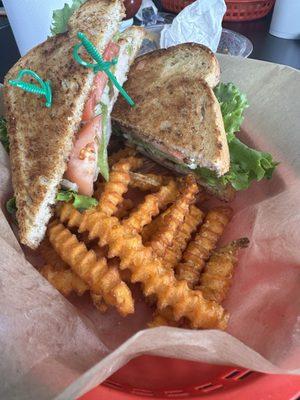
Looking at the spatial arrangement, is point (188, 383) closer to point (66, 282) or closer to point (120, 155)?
point (66, 282)

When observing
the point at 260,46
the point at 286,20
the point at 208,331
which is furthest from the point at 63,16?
the point at 286,20

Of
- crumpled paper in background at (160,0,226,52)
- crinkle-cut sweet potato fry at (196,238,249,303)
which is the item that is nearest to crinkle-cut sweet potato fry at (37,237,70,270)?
crinkle-cut sweet potato fry at (196,238,249,303)

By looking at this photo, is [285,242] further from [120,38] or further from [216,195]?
[120,38]

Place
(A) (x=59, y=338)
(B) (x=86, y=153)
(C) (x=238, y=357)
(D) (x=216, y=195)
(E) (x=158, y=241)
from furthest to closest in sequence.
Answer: (D) (x=216, y=195) < (B) (x=86, y=153) < (E) (x=158, y=241) < (A) (x=59, y=338) < (C) (x=238, y=357)

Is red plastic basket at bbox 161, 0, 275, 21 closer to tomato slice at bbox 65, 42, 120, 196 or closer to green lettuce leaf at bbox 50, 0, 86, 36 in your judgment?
green lettuce leaf at bbox 50, 0, 86, 36

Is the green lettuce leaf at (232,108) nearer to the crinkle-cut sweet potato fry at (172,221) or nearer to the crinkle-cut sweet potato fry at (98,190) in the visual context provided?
the crinkle-cut sweet potato fry at (172,221)

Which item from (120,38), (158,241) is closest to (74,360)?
(158,241)

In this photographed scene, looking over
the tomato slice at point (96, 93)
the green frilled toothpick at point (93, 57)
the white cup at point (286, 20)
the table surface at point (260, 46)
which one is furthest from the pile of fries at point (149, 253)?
the white cup at point (286, 20)
